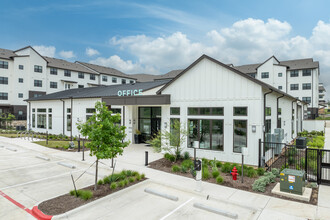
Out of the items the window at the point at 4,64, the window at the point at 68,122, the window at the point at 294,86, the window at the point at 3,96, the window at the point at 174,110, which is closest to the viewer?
the window at the point at 174,110

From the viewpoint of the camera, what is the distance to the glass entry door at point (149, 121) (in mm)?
18531

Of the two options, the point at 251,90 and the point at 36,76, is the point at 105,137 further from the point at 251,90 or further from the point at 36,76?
the point at 36,76

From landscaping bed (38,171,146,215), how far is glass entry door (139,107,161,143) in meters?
9.08

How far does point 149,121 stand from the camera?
18.9 m

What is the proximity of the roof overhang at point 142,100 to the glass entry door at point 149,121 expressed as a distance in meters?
2.52

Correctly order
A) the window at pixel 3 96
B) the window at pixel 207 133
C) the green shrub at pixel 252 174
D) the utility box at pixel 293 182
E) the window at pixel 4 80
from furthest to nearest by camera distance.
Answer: the window at pixel 3 96, the window at pixel 4 80, the window at pixel 207 133, the green shrub at pixel 252 174, the utility box at pixel 293 182

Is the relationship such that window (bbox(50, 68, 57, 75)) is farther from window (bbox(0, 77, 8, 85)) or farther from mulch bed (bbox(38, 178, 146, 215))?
mulch bed (bbox(38, 178, 146, 215))

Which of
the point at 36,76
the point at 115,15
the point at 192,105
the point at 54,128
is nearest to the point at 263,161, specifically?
the point at 192,105

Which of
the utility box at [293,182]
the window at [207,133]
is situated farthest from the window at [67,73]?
the utility box at [293,182]

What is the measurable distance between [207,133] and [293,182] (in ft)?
18.9

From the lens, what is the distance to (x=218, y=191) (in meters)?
8.14

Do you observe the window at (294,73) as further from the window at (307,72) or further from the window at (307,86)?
the window at (307,86)

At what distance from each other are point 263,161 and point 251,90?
3.88 m

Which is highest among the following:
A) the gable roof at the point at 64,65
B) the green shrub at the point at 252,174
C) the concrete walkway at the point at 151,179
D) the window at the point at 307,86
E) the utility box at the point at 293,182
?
the gable roof at the point at 64,65
